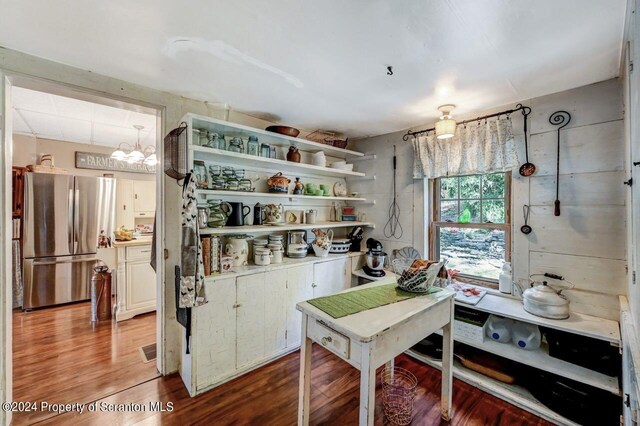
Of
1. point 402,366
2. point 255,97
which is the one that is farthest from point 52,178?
point 402,366

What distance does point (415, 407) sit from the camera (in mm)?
1889

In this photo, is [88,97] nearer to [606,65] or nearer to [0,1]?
[0,1]

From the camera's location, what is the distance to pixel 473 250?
265 cm

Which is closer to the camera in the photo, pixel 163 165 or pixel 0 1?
pixel 0 1

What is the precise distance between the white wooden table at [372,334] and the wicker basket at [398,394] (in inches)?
9.4

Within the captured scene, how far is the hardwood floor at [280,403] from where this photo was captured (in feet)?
5.73

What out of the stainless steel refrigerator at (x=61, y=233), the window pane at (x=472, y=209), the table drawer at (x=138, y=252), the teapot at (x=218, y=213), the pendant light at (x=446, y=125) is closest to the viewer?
the teapot at (x=218, y=213)

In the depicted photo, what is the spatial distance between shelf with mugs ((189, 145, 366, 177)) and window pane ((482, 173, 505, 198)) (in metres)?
1.35

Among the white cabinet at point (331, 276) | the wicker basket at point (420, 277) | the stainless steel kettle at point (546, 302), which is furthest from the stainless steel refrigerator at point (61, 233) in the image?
the stainless steel kettle at point (546, 302)

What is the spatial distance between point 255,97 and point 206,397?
2.37 metres

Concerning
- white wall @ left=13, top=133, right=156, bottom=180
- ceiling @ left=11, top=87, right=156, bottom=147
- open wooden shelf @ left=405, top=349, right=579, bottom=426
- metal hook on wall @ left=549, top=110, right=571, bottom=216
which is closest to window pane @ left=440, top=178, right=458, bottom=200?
metal hook on wall @ left=549, top=110, right=571, bottom=216

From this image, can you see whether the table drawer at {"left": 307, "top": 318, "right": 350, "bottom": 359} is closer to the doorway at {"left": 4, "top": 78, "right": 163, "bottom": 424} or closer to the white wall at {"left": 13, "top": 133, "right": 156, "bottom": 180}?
the doorway at {"left": 4, "top": 78, "right": 163, "bottom": 424}

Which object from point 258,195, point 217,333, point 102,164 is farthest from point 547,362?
point 102,164

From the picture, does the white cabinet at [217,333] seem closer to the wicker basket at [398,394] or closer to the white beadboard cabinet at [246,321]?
the white beadboard cabinet at [246,321]
